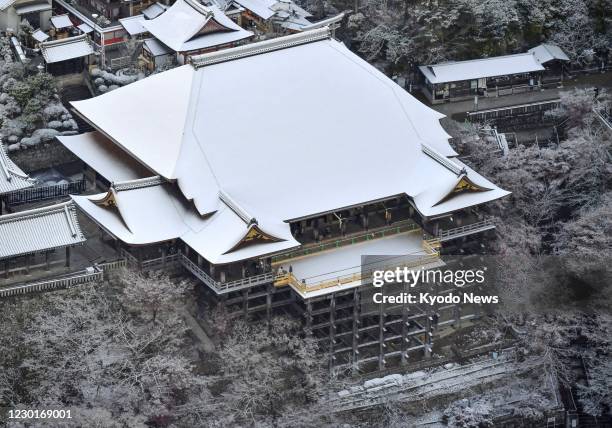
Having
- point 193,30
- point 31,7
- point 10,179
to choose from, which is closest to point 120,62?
point 193,30

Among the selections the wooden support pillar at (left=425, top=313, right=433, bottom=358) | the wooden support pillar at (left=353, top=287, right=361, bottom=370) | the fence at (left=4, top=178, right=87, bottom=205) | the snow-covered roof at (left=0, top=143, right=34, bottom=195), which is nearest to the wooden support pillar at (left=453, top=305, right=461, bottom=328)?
the wooden support pillar at (left=425, top=313, right=433, bottom=358)

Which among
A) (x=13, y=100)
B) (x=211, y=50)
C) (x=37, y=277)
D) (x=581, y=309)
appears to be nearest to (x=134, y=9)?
(x=211, y=50)

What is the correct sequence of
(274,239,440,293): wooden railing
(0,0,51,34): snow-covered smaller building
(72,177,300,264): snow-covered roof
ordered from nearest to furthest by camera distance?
(72,177,300,264): snow-covered roof → (274,239,440,293): wooden railing → (0,0,51,34): snow-covered smaller building

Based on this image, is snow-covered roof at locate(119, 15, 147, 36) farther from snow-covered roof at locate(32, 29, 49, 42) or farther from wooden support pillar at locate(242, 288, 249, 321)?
wooden support pillar at locate(242, 288, 249, 321)

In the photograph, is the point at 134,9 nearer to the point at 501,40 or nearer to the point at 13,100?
the point at 13,100

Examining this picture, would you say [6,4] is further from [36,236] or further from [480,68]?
[480,68]
